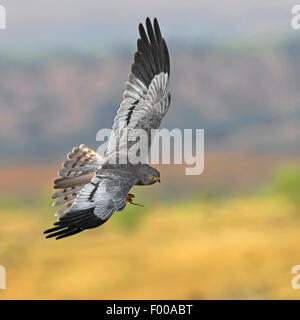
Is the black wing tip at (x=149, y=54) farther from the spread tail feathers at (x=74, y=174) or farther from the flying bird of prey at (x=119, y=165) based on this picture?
the spread tail feathers at (x=74, y=174)

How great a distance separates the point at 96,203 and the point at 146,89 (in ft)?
8.67

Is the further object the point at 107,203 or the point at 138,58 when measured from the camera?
the point at 138,58

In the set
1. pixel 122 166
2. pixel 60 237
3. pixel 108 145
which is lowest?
pixel 60 237

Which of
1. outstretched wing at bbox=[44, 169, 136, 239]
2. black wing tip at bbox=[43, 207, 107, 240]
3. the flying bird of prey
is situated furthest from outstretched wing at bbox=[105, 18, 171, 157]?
black wing tip at bbox=[43, 207, 107, 240]

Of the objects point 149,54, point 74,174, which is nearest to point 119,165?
point 74,174

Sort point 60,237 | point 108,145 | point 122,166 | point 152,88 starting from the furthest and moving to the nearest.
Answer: point 152,88, point 108,145, point 122,166, point 60,237

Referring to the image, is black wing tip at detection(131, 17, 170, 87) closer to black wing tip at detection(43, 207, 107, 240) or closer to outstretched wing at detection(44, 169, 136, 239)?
outstretched wing at detection(44, 169, 136, 239)

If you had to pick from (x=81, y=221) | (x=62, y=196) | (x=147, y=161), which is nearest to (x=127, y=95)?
(x=147, y=161)

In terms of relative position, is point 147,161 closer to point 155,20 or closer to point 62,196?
point 62,196

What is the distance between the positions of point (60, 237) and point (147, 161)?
207cm

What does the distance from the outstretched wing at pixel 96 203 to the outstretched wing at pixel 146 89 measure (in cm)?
112

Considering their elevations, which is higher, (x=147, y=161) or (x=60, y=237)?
(x=147, y=161)

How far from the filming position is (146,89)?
9.12 metres

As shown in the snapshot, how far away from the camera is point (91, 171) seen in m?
8.39
